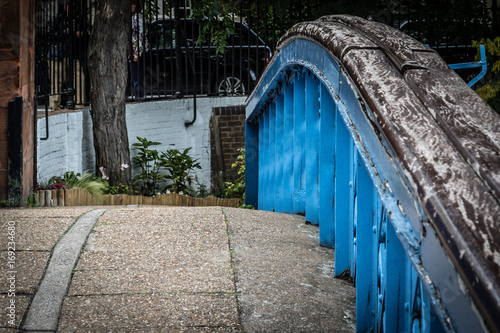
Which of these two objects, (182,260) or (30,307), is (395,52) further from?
(30,307)

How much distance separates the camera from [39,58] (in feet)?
24.8

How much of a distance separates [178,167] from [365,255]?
26.3 feet

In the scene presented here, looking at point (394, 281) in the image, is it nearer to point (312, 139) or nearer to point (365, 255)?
point (365, 255)

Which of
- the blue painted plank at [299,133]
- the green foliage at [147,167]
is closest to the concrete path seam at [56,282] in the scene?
the blue painted plank at [299,133]

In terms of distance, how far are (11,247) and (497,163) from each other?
6.67 ft

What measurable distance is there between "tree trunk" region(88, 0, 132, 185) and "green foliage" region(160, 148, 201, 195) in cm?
98

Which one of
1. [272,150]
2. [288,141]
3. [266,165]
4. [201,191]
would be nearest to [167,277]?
[288,141]

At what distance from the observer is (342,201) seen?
7.44 ft

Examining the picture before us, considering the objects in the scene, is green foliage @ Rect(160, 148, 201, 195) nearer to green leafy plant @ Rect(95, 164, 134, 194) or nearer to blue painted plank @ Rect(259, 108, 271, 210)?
green leafy plant @ Rect(95, 164, 134, 194)

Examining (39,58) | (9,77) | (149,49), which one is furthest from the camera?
(149,49)

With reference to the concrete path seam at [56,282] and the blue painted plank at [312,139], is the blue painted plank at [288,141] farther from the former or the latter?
the concrete path seam at [56,282]

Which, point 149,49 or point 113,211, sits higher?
point 149,49

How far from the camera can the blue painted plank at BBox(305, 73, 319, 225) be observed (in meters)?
3.00

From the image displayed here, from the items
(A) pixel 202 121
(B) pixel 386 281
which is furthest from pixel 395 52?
(A) pixel 202 121
